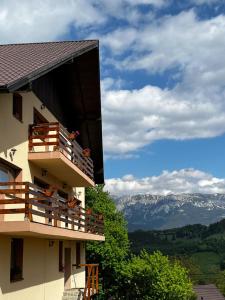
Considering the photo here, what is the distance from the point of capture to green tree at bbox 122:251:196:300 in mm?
45750

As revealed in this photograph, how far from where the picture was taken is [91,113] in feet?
86.1

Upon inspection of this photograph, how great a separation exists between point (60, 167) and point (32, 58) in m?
4.89

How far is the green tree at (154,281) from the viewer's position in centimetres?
4575

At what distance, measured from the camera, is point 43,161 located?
17.7 meters

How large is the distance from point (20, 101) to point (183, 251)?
180 m

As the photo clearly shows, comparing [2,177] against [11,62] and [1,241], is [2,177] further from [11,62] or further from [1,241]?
[11,62]

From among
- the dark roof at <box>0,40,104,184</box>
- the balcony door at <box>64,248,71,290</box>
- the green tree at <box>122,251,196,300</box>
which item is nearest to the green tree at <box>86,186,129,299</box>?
the green tree at <box>122,251,196,300</box>

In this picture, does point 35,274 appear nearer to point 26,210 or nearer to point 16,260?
point 16,260

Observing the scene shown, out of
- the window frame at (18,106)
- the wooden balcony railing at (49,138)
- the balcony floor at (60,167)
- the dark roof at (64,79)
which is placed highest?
the dark roof at (64,79)

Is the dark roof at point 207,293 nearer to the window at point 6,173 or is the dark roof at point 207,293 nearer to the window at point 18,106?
the window at point 6,173

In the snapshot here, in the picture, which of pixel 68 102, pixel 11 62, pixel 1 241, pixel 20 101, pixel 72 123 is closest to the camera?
pixel 1 241

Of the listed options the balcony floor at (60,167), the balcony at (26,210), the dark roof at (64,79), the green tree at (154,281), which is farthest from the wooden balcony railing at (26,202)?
the green tree at (154,281)

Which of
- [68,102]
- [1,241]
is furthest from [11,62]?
[68,102]

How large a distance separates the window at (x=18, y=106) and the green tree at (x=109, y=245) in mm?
29324
